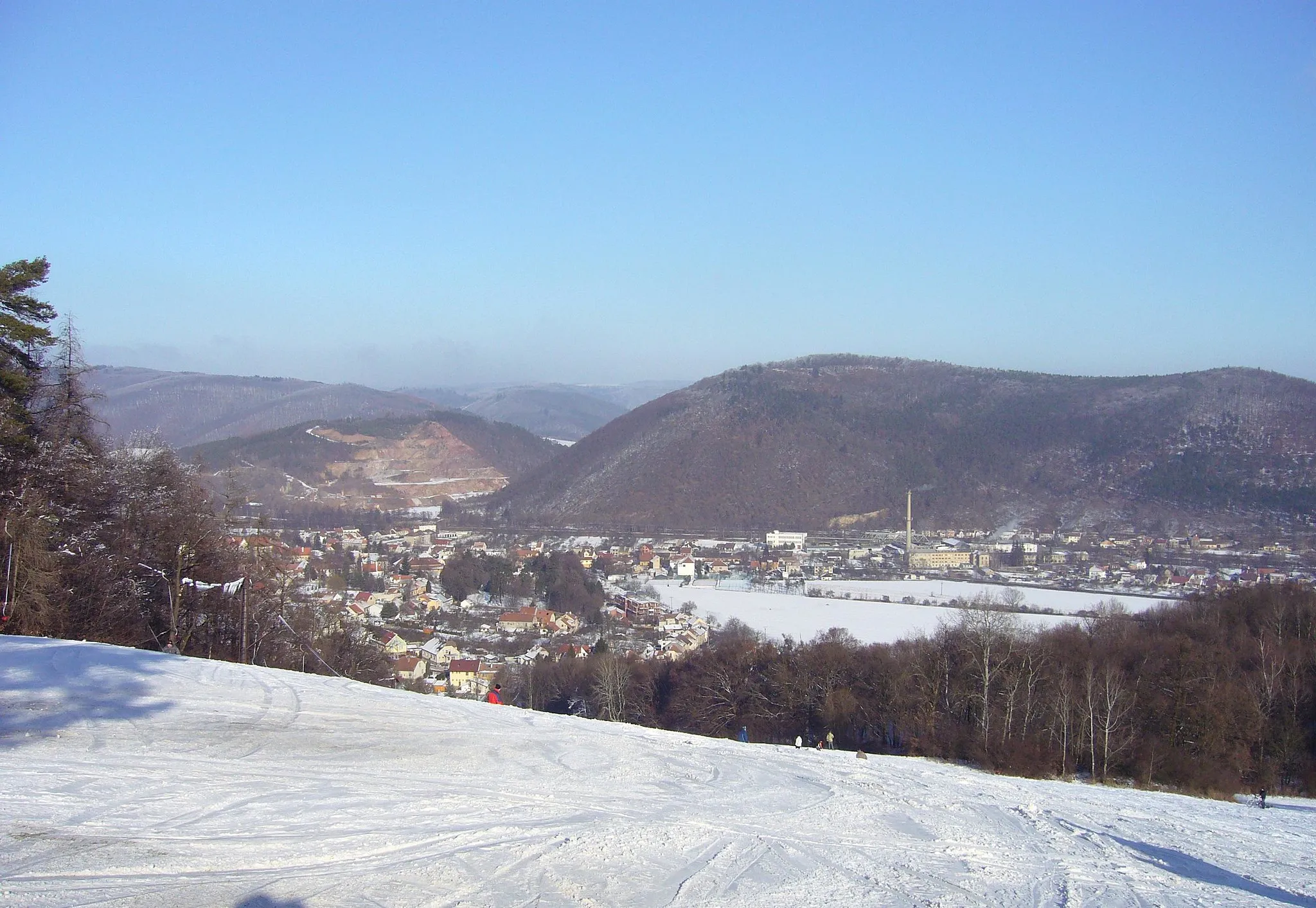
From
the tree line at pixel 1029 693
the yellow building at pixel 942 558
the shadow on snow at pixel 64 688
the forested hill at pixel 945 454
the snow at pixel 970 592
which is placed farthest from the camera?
the forested hill at pixel 945 454

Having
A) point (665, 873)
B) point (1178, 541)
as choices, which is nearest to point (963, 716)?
point (665, 873)

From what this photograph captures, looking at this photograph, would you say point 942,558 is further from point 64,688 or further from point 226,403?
point 226,403

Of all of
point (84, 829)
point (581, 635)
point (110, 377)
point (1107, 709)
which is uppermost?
point (110, 377)

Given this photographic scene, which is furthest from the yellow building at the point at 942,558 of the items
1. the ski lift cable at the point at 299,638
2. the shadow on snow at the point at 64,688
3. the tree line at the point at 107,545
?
the shadow on snow at the point at 64,688

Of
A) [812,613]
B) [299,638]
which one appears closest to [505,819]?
[299,638]

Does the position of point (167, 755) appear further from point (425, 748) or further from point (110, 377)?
point (110, 377)

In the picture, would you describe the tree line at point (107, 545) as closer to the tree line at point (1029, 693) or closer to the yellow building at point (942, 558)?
Answer: the tree line at point (1029, 693)
